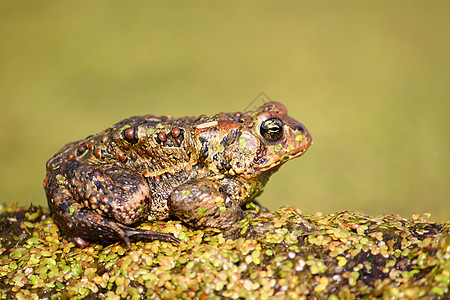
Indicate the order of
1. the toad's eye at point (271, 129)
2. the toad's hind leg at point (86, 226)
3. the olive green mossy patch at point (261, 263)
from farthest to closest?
the toad's eye at point (271, 129) < the toad's hind leg at point (86, 226) < the olive green mossy patch at point (261, 263)

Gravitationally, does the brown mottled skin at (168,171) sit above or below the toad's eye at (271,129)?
below

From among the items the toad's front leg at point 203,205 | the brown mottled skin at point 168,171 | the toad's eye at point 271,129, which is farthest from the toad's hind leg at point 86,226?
the toad's eye at point 271,129

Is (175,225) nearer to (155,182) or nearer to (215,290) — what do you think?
(155,182)

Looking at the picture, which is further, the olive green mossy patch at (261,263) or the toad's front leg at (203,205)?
the toad's front leg at (203,205)

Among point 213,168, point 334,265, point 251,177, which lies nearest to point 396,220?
point 334,265

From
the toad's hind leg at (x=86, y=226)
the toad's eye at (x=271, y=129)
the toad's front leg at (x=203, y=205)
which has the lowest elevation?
the toad's hind leg at (x=86, y=226)

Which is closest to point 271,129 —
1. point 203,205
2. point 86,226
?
point 203,205

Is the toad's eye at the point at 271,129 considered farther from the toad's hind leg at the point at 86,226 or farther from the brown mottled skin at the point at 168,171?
the toad's hind leg at the point at 86,226

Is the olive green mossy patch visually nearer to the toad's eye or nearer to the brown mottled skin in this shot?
the brown mottled skin
